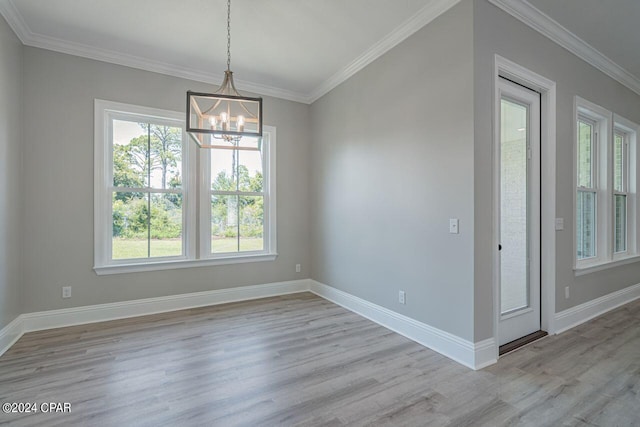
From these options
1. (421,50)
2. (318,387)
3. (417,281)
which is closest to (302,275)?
(417,281)

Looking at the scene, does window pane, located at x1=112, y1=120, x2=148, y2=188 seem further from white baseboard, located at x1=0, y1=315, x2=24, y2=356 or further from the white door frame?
the white door frame

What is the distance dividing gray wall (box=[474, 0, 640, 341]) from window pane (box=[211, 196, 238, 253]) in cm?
313

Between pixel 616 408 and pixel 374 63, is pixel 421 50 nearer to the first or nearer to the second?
pixel 374 63

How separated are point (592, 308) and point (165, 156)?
5.44 metres

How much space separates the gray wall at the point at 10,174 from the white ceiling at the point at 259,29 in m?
0.31

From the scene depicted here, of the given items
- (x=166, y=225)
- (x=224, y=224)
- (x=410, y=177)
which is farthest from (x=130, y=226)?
Result: (x=410, y=177)

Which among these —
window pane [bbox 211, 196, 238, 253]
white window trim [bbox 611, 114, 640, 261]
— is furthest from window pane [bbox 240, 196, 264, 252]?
white window trim [bbox 611, 114, 640, 261]

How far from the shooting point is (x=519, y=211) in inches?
114

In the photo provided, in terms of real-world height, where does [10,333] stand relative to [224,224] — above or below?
below

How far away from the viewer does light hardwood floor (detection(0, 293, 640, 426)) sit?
1.83 metres

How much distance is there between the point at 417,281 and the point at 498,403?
1.15 m

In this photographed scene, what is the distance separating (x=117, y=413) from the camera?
1.86 metres

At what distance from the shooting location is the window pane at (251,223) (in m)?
4.38

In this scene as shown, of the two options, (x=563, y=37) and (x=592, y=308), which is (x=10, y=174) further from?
(x=592, y=308)
